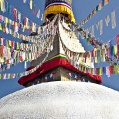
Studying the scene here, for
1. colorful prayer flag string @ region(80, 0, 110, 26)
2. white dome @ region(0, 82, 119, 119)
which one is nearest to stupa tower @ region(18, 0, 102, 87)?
colorful prayer flag string @ region(80, 0, 110, 26)

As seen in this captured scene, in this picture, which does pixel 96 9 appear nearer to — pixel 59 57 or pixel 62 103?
pixel 59 57

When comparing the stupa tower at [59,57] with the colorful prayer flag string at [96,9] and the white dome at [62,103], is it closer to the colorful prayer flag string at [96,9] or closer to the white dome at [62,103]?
the colorful prayer flag string at [96,9]

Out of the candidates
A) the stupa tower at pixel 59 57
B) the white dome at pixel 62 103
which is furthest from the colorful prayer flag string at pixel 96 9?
the white dome at pixel 62 103

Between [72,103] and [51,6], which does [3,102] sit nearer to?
[72,103]

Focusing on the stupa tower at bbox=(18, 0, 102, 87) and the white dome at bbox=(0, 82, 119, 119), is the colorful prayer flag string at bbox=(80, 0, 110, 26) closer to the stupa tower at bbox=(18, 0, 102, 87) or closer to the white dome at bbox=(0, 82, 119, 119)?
the stupa tower at bbox=(18, 0, 102, 87)

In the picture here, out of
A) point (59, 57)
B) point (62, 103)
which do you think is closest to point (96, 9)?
point (59, 57)

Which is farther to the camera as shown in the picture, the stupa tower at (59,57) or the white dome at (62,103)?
the stupa tower at (59,57)
